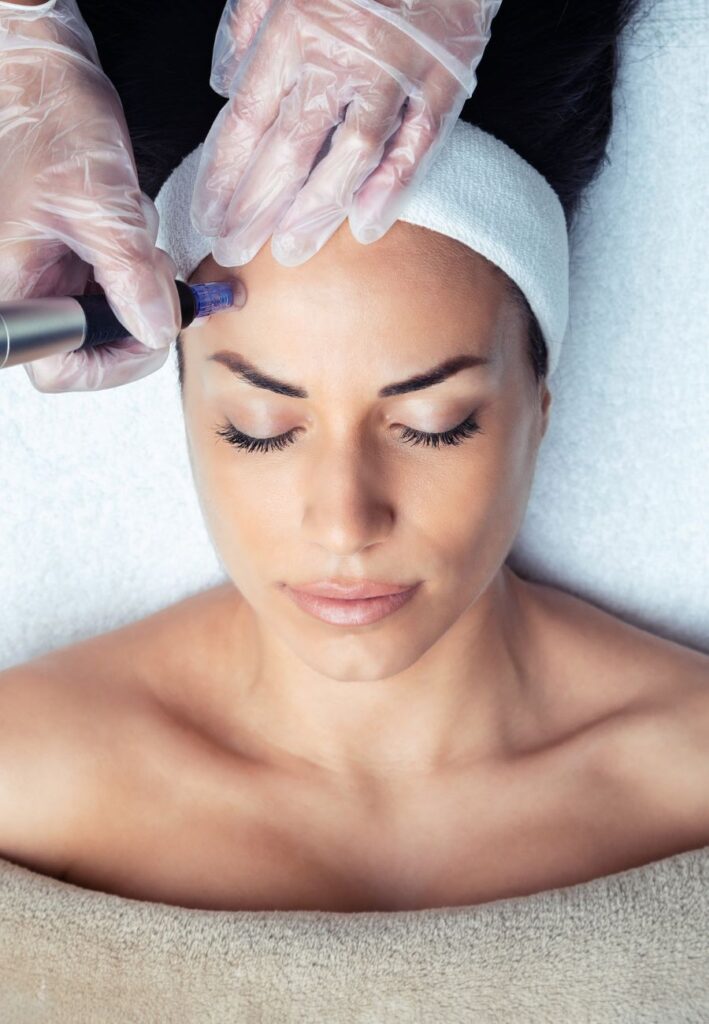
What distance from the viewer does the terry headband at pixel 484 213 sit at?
1158 mm

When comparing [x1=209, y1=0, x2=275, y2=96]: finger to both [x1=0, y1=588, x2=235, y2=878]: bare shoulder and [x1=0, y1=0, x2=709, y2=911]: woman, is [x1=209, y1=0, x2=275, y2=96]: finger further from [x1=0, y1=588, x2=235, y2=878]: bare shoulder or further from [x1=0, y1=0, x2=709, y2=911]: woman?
[x1=0, y1=588, x2=235, y2=878]: bare shoulder

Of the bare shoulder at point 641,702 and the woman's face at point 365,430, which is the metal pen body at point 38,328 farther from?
the bare shoulder at point 641,702

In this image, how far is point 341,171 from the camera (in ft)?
3.57

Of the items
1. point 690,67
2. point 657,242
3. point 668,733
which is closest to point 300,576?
point 668,733

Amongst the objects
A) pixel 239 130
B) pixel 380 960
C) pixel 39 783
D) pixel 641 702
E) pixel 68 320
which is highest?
pixel 239 130

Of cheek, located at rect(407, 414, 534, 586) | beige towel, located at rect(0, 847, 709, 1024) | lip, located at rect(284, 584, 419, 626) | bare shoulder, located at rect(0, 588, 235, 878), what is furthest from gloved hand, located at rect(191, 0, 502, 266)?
beige towel, located at rect(0, 847, 709, 1024)

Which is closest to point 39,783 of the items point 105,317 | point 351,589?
point 351,589

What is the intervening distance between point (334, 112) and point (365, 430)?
294 mm

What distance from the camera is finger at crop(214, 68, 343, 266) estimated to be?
1.09m

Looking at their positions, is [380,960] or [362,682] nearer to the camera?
[380,960]

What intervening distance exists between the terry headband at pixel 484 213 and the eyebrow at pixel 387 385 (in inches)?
4.3

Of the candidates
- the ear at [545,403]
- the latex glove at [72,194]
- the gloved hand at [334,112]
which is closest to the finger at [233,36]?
the gloved hand at [334,112]

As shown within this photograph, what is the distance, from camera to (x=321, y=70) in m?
1.09

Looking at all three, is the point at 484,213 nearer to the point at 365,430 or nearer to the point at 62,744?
the point at 365,430
